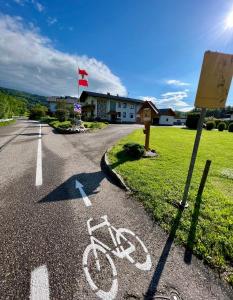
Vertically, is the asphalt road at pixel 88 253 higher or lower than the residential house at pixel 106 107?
lower

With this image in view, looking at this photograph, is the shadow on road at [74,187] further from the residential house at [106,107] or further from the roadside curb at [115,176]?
the residential house at [106,107]

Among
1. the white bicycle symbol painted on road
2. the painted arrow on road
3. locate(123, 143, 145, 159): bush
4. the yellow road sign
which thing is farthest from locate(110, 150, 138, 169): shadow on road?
the yellow road sign

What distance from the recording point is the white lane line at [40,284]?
1.88 metres

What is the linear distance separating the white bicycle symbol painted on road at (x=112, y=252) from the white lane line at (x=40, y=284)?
495mm

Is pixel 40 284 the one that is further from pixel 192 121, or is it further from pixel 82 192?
pixel 192 121

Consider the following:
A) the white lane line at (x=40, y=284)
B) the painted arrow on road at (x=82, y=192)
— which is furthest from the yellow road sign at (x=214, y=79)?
the white lane line at (x=40, y=284)

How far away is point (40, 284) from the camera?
2.01 m

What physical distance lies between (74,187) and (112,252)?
8.29 ft

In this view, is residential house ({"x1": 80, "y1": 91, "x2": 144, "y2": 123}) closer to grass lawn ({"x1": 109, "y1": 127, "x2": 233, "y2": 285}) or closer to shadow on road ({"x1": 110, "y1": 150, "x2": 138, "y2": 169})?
shadow on road ({"x1": 110, "y1": 150, "x2": 138, "y2": 169})

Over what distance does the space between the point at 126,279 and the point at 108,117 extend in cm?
4230

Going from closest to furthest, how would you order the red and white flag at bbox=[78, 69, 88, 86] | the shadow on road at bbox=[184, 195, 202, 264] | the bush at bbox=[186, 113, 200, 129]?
1. the shadow on road at bbox=[184, 195, 202, 264]
2. the red and white flag at bbox=[78, 69, 88, 86]
3. the bush at bbox=[186, 113, 200, 129]

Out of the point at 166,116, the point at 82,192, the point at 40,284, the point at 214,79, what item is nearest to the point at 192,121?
the point at 166,116

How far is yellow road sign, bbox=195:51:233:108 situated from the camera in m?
2.96

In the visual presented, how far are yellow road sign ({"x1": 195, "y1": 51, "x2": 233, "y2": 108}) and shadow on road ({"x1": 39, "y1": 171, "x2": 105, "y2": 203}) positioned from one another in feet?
11.4
